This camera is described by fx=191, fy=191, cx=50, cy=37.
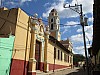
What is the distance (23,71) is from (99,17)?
7970mm

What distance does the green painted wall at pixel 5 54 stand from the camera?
11680mm

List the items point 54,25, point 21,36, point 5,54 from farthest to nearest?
point 54,25
point 21,36
point 5,54

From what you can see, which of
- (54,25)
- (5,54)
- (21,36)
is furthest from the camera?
(54,25)

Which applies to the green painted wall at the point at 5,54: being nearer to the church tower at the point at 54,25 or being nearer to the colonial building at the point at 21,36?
the colonial building at the point at 21,36

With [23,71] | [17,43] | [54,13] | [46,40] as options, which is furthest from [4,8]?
[54,13]

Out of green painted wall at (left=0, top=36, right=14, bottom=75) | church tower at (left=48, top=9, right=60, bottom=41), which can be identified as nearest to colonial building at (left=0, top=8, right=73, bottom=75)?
green painted wall at (left=0, top=36, right=14, bottom=75)

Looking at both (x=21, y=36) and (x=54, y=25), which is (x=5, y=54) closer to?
(x=21, y=36)

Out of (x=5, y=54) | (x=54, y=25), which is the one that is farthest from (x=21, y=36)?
(x=54, y=25)

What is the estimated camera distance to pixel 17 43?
13.3 m

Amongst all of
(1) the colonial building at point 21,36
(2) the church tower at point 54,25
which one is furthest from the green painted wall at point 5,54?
(2) the church tower at point 54,25

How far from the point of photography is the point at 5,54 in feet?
39.2

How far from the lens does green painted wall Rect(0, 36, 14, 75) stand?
11680 millimetres

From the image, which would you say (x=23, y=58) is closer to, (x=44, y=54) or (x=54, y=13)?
(x=44, y=54)

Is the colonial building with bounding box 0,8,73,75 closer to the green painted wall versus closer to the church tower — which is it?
the green painted wall
